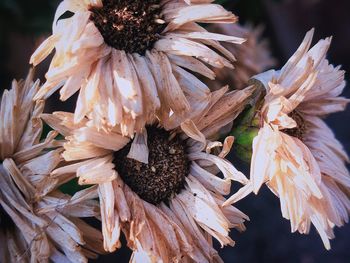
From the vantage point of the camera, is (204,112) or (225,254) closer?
(204,112)

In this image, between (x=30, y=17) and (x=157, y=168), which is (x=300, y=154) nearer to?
(x=157, y=168)

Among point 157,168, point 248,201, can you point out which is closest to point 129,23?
point 157,168

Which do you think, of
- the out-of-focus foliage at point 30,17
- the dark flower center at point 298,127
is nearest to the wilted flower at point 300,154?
the dark flower center at point 298,127

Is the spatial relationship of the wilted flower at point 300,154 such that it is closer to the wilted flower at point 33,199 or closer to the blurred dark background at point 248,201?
the wilted flower at point 33,199

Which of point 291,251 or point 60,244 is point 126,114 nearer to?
point 60,244

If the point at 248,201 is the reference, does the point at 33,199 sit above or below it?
above

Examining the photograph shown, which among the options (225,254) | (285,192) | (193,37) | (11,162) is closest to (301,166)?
(285,192)
